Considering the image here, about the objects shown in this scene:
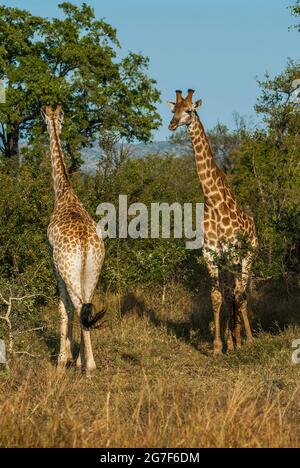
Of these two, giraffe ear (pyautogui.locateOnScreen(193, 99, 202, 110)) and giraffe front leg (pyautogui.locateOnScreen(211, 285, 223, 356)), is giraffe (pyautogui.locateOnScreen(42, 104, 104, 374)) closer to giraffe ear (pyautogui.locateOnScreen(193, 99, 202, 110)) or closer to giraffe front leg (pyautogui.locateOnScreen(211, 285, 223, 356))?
giraffe front leg (pyautogui.locateOnScreen(211, 285, 223, 356))

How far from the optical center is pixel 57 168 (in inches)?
429

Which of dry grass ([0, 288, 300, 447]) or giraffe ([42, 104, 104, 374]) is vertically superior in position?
giraffe ([42, 104, 104, 374])

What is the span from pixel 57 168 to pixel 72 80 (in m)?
18.4

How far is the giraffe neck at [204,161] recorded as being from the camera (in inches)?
443

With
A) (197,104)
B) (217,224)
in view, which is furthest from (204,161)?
(217,224)

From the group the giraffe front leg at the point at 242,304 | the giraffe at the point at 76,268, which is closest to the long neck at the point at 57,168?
the giraffe at the point at 76,268

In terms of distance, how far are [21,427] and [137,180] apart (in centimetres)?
1107

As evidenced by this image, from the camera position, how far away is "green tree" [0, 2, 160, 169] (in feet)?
91.5

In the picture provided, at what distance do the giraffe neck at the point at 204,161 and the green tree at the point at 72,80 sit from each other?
54.1ft

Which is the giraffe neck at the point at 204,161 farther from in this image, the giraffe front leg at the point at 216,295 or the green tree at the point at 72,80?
the green tree at the point at 72,80

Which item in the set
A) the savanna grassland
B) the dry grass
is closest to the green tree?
the savanna grassland

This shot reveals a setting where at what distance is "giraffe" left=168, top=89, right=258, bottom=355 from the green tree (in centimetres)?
1652

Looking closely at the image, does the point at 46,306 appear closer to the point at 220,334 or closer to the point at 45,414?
the point at 220,334
